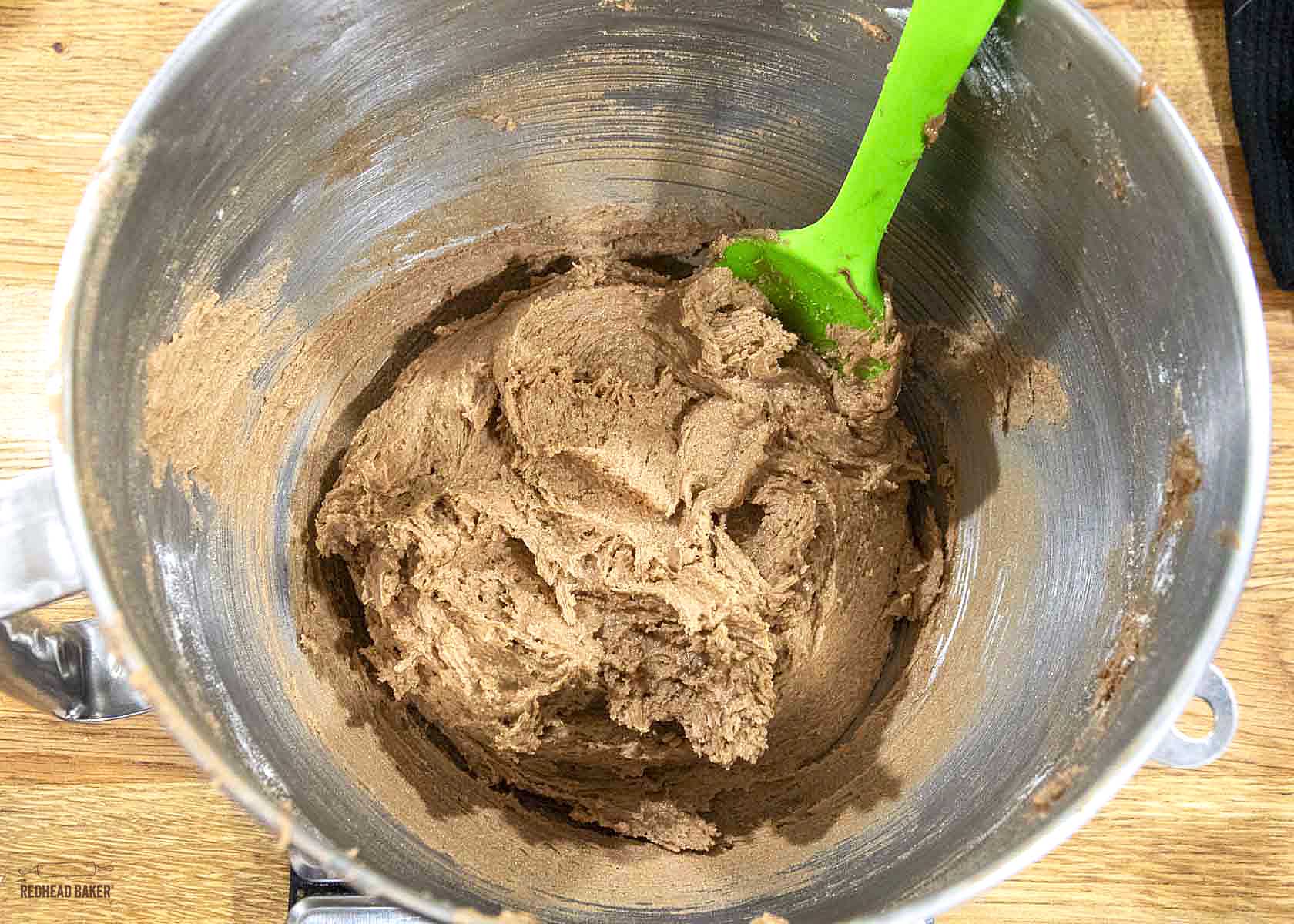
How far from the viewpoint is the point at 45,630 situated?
1.72 meters

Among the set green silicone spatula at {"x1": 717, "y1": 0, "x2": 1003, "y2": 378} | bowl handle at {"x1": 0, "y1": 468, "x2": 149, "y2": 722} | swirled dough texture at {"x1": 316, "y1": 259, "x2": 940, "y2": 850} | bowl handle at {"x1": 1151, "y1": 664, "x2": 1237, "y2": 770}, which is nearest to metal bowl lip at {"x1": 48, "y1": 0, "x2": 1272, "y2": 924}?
bowl handle at {"x1": 0, "y1": 468, "x2": 149, "y2": 722}

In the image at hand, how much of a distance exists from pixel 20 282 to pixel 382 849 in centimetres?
156

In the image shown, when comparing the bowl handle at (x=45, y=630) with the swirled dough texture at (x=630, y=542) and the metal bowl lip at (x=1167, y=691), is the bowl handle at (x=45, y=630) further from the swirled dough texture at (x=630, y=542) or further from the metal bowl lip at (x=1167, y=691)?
the swirled dough texture at (x=630, y=542)

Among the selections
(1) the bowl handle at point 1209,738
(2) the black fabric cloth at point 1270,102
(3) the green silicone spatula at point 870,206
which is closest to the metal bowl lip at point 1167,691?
(3) the green silicone spatula at point 870,206

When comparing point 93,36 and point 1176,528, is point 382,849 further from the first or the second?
point 93,36

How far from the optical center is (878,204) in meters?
Answer: 1.69

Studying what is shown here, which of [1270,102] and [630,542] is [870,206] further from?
[1270,102]

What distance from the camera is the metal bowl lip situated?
119cm

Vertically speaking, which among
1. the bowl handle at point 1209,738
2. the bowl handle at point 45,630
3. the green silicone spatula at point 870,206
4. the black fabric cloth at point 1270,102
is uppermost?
the black fabric cloth at point 1270,102

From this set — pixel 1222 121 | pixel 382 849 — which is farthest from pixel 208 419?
pixel 1222 121

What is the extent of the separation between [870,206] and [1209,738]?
3.60 feet

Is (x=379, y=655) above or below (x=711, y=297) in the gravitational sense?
below

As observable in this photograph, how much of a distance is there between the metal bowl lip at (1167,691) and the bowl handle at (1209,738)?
0.27 metres

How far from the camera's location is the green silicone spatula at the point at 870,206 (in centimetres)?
145
